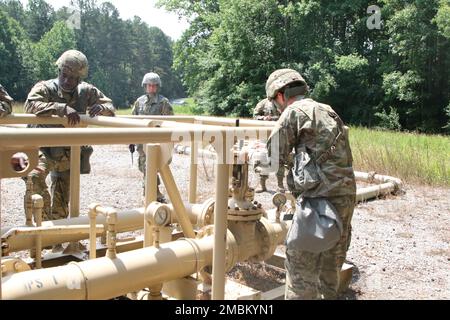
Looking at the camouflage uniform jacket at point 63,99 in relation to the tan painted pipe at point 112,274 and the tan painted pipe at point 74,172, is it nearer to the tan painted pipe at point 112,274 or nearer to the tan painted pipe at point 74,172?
the tan painted pipe at point 74,172

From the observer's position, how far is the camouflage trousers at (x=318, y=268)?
10.0 feet

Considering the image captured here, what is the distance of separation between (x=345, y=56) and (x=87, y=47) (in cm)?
4040

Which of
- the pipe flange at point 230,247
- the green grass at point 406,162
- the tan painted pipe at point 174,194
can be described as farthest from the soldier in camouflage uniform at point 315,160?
the green grass at point 406,162

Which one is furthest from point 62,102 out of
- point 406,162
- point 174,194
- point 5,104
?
point 406,162

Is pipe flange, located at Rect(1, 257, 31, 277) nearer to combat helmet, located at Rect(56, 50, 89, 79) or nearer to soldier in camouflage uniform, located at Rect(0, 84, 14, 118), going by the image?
soldier in camouflage uniform, located at Rect(0, 84, 14, 118)

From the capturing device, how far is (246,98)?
2741 cm

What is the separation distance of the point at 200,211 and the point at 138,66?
7288cm

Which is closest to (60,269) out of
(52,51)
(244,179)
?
(244,179)

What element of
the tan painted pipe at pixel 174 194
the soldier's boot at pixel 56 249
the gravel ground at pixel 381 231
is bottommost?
the gravel ground at pixel 381 231

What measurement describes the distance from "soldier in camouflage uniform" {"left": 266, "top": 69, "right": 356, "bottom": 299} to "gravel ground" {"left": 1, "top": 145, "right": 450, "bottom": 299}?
45.8 inches

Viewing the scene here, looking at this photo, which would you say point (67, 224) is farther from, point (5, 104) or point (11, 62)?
point (11, 62)

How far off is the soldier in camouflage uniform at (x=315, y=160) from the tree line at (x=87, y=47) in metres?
39.2
